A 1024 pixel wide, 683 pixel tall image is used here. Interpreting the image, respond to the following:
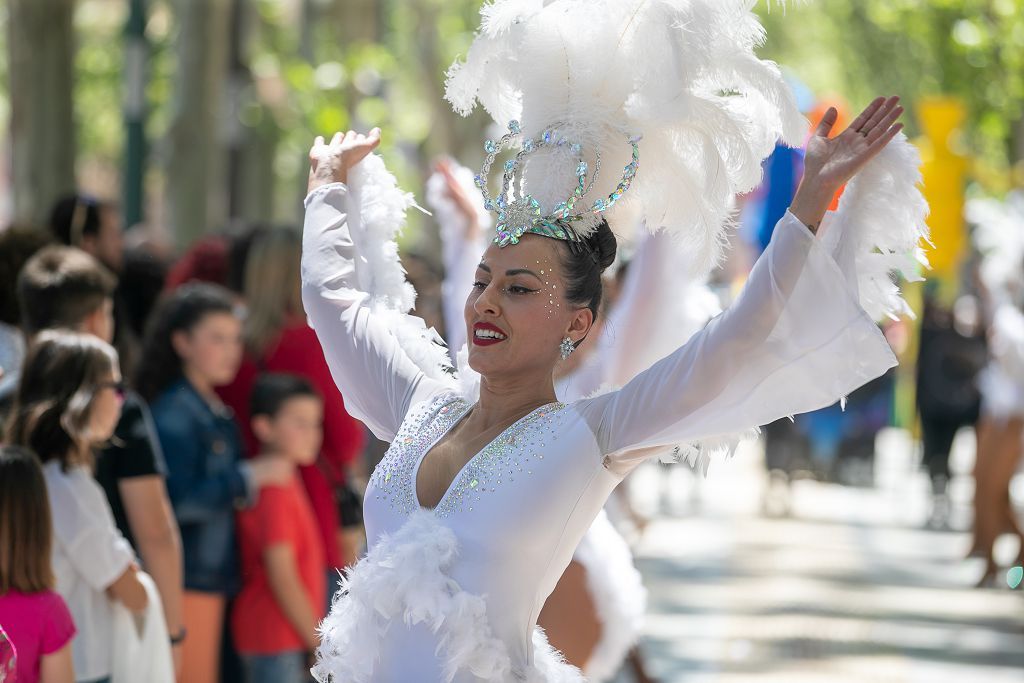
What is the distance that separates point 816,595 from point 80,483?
7.03 metres

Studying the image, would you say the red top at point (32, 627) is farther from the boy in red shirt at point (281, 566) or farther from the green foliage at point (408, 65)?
the green foliage at point (408, 65)

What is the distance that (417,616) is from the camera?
3148mm

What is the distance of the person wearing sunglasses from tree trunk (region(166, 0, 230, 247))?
10.8 metres

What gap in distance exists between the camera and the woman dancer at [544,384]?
2979 mm

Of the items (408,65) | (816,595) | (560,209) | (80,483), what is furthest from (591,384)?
(408,65)

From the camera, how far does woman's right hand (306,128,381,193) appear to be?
12.6 ft

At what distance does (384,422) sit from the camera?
372 centimetres

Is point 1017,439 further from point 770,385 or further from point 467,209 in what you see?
point 770,385

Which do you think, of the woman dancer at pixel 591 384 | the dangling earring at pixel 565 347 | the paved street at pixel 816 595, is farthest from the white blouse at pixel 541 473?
the paved street at pixel 816 595

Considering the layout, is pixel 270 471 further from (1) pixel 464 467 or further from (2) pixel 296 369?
(1) pixel 464 467

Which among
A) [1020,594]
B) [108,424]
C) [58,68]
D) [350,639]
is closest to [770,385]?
[350,639]

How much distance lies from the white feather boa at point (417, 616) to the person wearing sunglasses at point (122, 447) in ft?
4.93

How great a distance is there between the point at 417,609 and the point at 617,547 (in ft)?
6.29

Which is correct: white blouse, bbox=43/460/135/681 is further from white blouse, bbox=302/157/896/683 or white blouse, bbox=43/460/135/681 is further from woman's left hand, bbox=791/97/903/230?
woman's left hand, bbox=791/97/903/230
